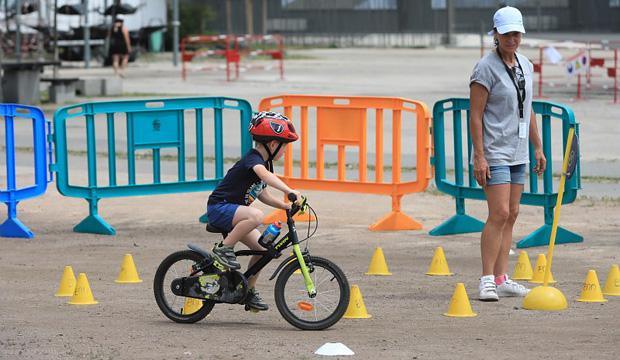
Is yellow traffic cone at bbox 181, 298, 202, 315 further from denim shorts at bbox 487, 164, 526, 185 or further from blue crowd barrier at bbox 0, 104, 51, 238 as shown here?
blue crowd barrier at bbox 0, 104, 51, 238

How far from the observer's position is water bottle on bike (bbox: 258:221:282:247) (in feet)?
28.0

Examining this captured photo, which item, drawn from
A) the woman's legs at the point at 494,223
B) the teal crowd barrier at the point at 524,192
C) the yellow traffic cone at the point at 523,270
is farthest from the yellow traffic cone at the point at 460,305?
the teal crowd barrier at the point at 524,192

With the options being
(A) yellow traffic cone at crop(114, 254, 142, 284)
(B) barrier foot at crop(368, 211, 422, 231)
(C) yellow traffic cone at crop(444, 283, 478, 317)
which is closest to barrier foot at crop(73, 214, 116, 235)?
(B) barrier foot at crop(368, 211, 422, 231)

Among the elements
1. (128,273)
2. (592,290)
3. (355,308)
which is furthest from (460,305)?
(128,273)

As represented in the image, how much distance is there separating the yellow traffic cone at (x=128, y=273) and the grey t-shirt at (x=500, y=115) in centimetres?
266

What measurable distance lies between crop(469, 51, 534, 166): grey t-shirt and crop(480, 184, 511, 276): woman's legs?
7.5 inches

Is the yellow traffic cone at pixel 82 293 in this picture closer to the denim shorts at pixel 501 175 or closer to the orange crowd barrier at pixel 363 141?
the denim shorts at pixel 501 175

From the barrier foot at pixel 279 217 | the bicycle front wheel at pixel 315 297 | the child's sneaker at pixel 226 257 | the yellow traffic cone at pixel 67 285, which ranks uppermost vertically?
the child's sneaker at pixel 226 257

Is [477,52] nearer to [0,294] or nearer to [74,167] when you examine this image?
[74,167]

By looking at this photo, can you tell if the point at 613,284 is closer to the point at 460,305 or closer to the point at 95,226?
the point at 460,305

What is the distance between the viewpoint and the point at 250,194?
8.80 m

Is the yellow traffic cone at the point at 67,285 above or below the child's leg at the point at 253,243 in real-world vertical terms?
below

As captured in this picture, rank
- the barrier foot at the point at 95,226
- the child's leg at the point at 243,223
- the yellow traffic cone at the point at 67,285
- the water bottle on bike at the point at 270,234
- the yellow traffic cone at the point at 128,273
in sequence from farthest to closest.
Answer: the barrier foot at the point at 95,226 < the yellow traffic cone at the point at 128,273 < the yellow traffic cone at the point at 67,285 < the child's leg at the point at 243,223 < the water bottle on bike at the point at 270,234

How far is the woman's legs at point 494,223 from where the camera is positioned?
957cm
